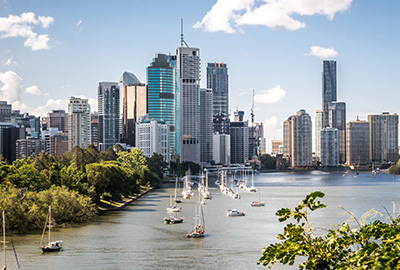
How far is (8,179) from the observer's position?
70250mm

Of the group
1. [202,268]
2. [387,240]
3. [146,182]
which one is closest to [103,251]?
[202,268]

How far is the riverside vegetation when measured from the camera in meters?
60.6

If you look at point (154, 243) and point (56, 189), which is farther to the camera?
point (56, 189)

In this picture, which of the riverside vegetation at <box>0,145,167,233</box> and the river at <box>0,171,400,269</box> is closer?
the river at <box>0,171,400,269</box>

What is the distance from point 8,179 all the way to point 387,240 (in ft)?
218


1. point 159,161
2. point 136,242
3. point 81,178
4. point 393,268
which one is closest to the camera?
point 393,268

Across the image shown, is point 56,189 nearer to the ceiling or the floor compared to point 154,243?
nearer to the ceiling

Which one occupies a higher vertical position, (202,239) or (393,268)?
(393,268)

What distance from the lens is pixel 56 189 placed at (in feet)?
235

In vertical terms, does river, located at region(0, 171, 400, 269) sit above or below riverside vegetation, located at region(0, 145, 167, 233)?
below

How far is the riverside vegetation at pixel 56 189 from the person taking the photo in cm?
6062

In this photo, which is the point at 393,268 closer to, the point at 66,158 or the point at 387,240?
the point at 387,240

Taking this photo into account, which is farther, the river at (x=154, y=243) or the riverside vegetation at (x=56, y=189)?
the riverside vegetation at (x=56, y=189)

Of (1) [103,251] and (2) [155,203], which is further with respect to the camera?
(2) [155,203]
